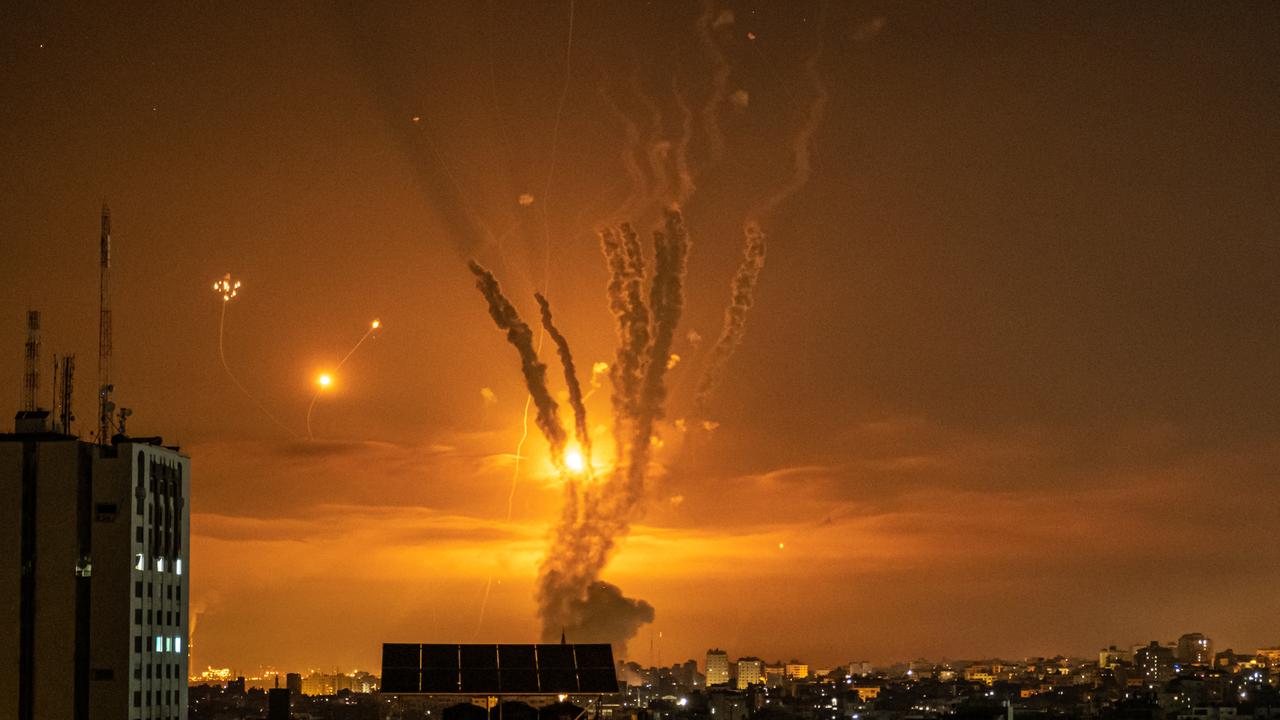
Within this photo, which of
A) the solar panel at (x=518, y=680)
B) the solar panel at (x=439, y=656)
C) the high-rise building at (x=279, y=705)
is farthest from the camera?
the high-rise building at (x=279, y=705)

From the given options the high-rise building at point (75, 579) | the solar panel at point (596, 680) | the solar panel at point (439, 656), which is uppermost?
the high-rise building at point (75, 579)

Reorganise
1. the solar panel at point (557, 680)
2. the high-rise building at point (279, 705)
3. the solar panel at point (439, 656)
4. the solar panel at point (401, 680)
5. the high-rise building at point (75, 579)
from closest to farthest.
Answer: the solar panel at point (401, 680) < the solar panel at point (557, 680) < the solar panel at point (439, 656) < the high-rise building at point (75, 579) < the high-rise building at point (279, 705)

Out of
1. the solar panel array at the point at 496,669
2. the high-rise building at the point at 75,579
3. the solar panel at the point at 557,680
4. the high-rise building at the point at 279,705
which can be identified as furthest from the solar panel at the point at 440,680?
the high-rise building at the point at 279,705

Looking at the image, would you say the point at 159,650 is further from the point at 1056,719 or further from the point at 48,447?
the point at 1056,719

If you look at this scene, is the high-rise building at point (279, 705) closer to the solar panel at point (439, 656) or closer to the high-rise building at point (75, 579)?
the high-rise building at point (75, 579)

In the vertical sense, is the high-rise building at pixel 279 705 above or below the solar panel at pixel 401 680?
below

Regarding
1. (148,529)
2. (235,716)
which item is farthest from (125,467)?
(235,716)
